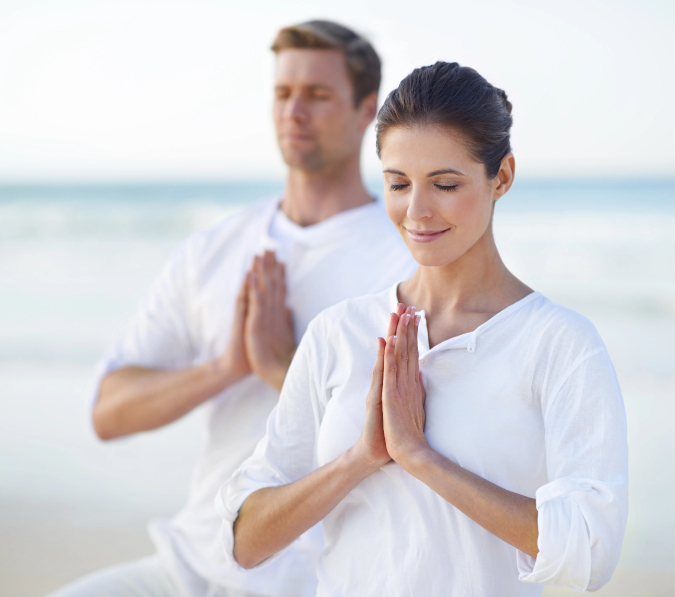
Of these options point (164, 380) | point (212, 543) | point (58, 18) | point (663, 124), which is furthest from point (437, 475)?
point (58, 18)

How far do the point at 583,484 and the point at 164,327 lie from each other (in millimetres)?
1688

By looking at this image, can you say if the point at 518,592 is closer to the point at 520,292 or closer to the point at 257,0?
the point at 520,292

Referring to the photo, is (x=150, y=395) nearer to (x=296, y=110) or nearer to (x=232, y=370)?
(x=232, y=370)

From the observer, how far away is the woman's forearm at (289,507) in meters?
1.67

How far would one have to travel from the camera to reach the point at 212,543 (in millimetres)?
2469

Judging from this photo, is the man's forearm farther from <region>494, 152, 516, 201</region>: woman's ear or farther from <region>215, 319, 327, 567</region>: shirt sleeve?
<region>494, 152, 516, 201</region>: woman's ear

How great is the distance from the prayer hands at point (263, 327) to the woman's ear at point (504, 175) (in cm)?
98

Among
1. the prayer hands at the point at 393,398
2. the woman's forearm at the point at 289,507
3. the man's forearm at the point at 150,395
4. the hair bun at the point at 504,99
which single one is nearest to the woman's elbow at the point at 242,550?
the woman's forearm at the point at 289,507

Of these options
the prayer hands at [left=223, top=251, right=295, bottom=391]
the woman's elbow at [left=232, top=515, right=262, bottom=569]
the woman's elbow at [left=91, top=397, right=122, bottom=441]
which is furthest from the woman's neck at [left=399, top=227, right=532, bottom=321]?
the woman's elbow at [left=91, top=397, right=122, bottom=441]

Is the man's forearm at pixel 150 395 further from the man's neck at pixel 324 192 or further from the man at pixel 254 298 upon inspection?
the man's neck at pixel 324 192

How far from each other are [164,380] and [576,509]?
1591 millimetres

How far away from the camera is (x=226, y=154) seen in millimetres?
16641

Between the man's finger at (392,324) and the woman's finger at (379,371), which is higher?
the man's finger at (392,324)

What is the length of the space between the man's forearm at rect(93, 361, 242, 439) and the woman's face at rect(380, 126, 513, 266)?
40.9 inches
